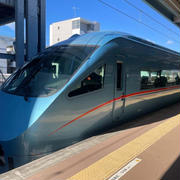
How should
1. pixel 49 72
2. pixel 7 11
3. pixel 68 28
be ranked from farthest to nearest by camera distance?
1. pixel 68 28
2. pixel 7 11
3. pixel 49 72

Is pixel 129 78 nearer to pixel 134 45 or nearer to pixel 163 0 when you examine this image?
pixel 134 45

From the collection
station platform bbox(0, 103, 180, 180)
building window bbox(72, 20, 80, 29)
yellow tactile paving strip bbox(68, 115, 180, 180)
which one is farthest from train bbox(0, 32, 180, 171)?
building window bbox(72, 20, 80, 29)

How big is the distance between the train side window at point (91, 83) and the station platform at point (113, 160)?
1.05 m

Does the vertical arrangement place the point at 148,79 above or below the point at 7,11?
below

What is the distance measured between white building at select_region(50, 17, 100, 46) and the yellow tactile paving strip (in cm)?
4979

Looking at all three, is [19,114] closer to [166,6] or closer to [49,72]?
[49,72]

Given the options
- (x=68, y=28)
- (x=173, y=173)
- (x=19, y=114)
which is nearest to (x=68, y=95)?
(x=19, y=114)

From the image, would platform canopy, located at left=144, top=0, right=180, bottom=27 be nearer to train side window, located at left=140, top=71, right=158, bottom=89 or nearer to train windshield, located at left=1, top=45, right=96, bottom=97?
train side window, located at left=140, top=71, right=158, bottom=89

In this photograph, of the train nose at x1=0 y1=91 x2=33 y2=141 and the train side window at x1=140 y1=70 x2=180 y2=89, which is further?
the train side window at x1=140 y1=70 x2=180 y2=89

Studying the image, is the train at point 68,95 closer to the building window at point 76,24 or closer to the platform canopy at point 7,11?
the platform canopy at point 7,11

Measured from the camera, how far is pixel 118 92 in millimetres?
4398

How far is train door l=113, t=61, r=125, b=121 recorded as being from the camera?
4320 mm

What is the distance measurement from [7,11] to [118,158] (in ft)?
48.2

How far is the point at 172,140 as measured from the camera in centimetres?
379
